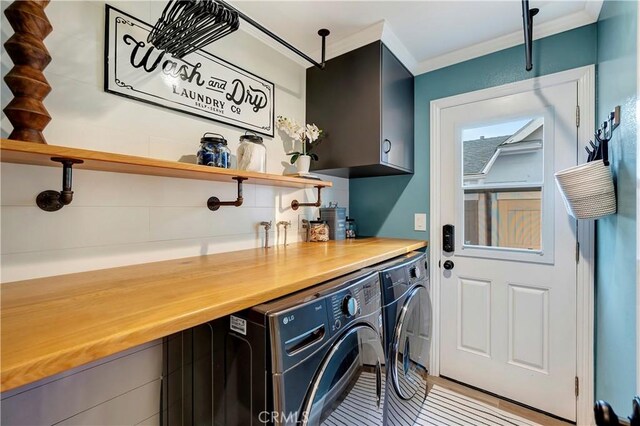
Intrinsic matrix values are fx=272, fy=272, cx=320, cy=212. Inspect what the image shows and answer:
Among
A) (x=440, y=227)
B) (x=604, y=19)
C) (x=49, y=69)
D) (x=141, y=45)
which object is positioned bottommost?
(x=440, y=227)

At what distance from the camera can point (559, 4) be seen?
1468 millimetres

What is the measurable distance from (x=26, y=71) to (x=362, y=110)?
1499 millimetres

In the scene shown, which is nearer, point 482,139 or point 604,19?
point 604,19

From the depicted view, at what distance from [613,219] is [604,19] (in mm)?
1019

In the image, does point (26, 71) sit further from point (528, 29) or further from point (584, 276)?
point (584, 276)

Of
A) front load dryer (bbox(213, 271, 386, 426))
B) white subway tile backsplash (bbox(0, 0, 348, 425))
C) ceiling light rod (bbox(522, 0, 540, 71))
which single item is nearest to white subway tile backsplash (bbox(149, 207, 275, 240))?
white subway tile backsplash (bbox(0, 0, 348, 425))

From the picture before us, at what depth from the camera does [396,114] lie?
187cm

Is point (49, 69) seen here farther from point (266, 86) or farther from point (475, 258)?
point (475, 258)

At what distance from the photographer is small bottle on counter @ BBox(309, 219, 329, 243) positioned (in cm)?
193

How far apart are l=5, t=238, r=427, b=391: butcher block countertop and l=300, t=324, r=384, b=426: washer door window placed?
0.80ft

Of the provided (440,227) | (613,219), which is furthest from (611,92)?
(440,227)

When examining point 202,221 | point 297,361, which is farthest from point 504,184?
point 202,221

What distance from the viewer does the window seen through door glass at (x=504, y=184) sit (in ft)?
5.61

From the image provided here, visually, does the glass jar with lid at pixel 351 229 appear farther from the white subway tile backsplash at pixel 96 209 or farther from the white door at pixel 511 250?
the white subway tile backsplash at pixel 96 209
